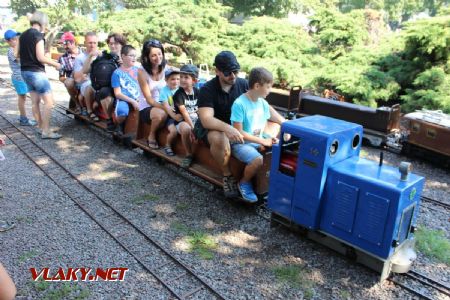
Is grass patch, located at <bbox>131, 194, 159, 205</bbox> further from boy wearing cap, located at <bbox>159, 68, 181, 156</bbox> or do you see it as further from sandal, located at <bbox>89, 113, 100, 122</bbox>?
sandal, located at <bbox>89, 113, 100, 122</bbox>

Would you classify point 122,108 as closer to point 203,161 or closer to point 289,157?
point 203,161

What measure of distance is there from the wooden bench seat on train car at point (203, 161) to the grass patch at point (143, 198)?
2.04 feet

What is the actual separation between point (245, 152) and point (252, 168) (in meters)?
0.21

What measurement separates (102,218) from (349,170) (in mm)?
3044

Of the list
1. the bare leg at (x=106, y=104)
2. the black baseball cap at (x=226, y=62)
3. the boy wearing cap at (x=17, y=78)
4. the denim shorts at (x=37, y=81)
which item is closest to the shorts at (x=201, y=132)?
the black baseball cap at (x=226, y=62)

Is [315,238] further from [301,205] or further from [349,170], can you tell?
[349,170]

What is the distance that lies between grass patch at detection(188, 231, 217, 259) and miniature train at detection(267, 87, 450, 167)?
302cm

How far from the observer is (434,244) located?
172 inches

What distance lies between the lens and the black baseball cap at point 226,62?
179 inches

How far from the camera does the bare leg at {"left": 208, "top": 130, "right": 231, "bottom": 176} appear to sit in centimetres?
465

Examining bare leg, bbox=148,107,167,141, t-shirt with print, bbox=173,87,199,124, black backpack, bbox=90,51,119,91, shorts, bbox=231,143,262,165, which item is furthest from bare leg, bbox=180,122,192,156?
black backpack, bbox=90,51,119,91

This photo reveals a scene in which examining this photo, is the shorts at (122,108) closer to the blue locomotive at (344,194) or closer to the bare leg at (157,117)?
the bare leg at (157,117)

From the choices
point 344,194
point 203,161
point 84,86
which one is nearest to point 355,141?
point 344,194

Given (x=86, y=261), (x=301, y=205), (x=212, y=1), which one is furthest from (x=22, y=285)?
(x=212, y=1)
